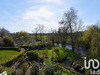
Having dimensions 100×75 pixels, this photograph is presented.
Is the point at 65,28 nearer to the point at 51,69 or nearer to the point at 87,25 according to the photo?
the point at 87,25

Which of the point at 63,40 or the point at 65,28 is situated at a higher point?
the point at 65,28

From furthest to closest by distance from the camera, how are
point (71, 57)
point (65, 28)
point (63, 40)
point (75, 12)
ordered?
point (63, 40), point (65, 28), point (75, 12), point (71, 57)

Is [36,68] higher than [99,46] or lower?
lower

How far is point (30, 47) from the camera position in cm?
2455

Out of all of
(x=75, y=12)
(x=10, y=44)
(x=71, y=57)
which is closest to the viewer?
(x=71, y=57)

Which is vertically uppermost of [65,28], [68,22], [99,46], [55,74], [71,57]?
[68,22]

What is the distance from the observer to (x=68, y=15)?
22.2 meters

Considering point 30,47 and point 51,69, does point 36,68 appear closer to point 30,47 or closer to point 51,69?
point 51,69

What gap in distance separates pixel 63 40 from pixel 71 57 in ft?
36.4

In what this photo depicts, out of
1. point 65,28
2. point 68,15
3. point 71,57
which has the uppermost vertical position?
point 68,15

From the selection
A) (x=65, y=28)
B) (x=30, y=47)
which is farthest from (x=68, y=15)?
Answer: (x=30, y=47)

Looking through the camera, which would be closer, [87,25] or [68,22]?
[68,22]

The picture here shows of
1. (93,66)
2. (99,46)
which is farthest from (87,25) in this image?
(93,66)

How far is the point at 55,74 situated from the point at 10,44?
21.4 meters
